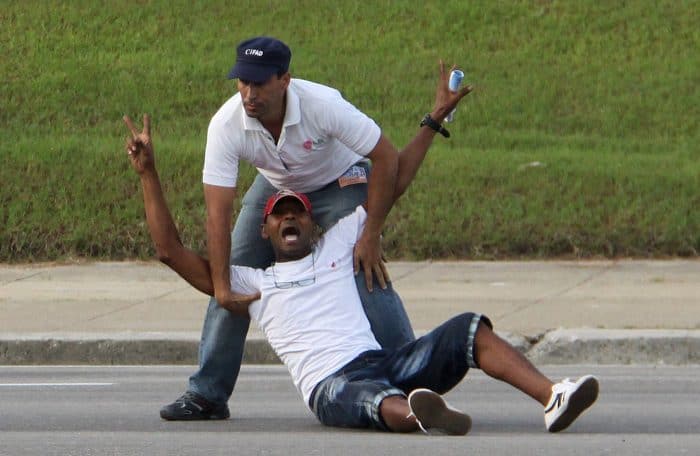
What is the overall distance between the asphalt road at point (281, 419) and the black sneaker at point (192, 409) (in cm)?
5

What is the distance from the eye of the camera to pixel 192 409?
6.48 m

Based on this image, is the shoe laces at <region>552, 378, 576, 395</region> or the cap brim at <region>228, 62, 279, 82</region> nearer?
the shoe laces at <region>552, 378, 576, 395</region>

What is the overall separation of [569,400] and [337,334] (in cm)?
105

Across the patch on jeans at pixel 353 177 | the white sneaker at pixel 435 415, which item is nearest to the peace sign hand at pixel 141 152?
the patch on jeans at pixel 353 177

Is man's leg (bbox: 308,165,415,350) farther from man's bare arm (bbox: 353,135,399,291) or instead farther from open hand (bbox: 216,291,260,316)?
open hand (bbox: 216,291,260,316)

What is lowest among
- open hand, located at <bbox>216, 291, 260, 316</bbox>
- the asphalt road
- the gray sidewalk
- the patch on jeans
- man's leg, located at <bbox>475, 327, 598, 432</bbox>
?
the gray sidewalk

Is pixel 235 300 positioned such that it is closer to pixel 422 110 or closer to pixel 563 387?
pixel 563 387

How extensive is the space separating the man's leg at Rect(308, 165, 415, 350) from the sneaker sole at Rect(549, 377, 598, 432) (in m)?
0.92

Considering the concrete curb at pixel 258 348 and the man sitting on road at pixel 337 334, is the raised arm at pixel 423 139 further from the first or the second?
the concrete curb at pixel 258 348

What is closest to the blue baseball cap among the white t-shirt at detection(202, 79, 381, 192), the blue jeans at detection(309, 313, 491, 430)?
the white t-shirt at detection(202, 79, 381, 192)

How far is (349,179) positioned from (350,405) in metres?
1.11

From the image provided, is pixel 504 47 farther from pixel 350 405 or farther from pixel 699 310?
pixel 350 405

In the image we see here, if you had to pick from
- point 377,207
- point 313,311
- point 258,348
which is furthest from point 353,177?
point 258,348

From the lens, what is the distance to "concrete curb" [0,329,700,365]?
9.20 metres
